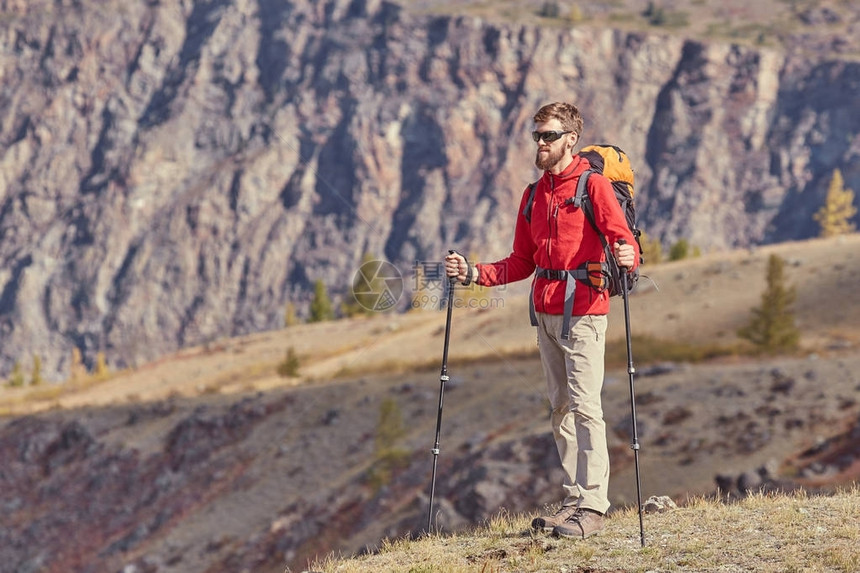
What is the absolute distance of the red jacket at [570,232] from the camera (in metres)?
9.12

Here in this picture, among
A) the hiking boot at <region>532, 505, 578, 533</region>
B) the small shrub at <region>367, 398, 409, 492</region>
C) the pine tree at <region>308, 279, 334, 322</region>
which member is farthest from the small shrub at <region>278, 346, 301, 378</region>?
the pine tree at <region>308, 279, 334, 322</region>

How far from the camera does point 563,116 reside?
938cm

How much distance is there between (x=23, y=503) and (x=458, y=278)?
33.7 metres

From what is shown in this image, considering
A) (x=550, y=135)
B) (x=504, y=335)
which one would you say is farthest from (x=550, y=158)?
(x=504, y=335)

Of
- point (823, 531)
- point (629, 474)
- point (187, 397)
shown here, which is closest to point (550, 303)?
point (823, 531)

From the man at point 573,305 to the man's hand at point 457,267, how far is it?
28.2 inches

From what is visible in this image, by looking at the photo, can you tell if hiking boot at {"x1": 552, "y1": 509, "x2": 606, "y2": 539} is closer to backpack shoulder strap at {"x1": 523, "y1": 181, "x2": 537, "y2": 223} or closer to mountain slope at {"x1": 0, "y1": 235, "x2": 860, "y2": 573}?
backpack shoulder strap at {"x1": 523, "y1": 181, "x2": 537, "y2": 223}

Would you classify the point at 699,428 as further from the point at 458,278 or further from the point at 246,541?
the point at 458,278

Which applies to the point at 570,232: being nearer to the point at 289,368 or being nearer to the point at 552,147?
the point at 552,147

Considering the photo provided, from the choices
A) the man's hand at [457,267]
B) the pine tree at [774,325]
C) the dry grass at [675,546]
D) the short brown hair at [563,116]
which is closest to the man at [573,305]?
the short brown hair at [563,116]

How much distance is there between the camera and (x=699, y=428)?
27.8 metres

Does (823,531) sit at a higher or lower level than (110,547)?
higher

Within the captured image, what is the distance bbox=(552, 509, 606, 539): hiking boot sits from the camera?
933cm

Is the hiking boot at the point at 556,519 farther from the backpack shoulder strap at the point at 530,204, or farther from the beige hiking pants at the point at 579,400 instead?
the backpack shoulder strap at the point at 530,204
